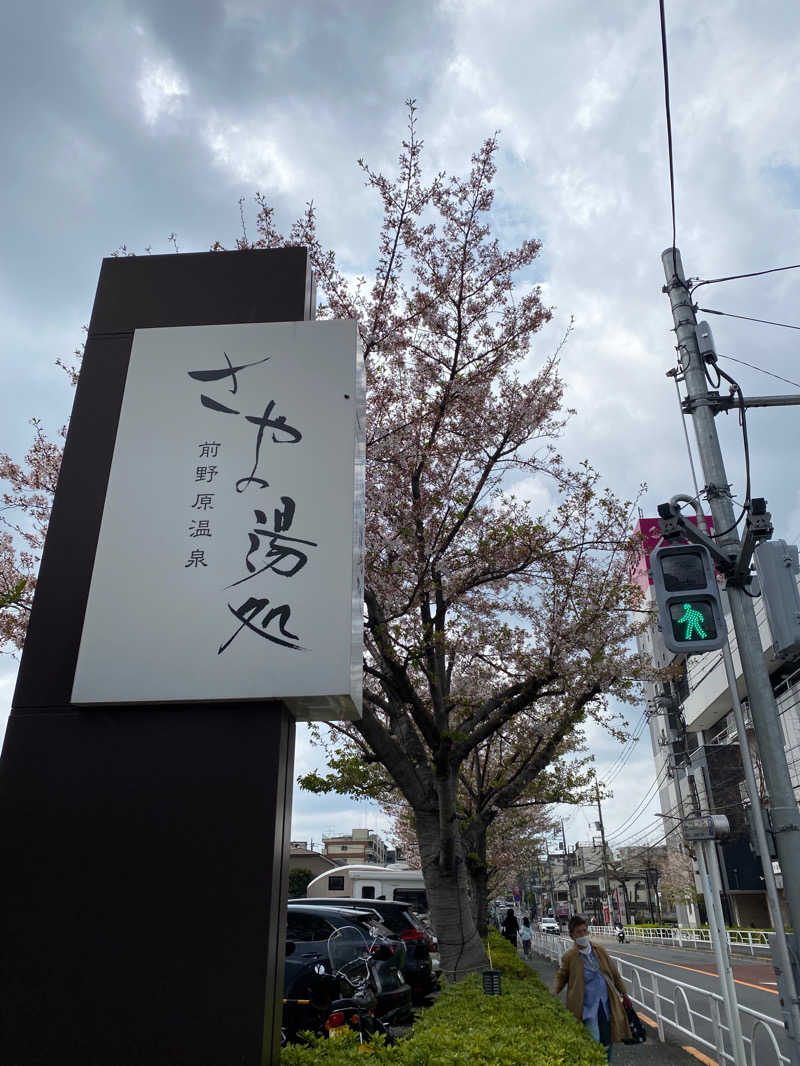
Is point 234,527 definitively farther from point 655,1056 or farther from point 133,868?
point 655,1056

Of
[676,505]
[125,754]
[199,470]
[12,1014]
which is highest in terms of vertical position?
[676,505]

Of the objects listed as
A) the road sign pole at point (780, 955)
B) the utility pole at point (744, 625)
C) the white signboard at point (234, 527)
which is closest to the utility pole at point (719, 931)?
the road sign pole at point (780, 955)

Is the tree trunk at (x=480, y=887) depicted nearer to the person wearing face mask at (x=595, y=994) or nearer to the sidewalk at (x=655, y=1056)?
the sidewalk at (x=655, y=1056)

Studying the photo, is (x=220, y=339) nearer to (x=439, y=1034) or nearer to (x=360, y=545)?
(x=360, y=545)

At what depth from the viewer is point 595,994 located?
7129 millimetres

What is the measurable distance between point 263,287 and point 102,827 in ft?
12.2

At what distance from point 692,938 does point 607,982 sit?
34878 mm

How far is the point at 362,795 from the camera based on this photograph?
16.2 metres

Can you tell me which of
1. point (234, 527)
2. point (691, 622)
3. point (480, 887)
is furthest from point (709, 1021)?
point (234, 527)

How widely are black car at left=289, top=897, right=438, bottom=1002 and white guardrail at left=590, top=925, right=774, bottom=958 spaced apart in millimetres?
13538

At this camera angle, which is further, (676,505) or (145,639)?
(676,505)

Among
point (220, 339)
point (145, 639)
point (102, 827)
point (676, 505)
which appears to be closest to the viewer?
point (102, 827)

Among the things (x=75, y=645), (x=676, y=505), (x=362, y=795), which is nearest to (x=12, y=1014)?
(x=75, y=645)

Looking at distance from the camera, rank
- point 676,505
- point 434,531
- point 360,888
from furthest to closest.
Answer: point 360,888 < point 434,531 < point 676,505
